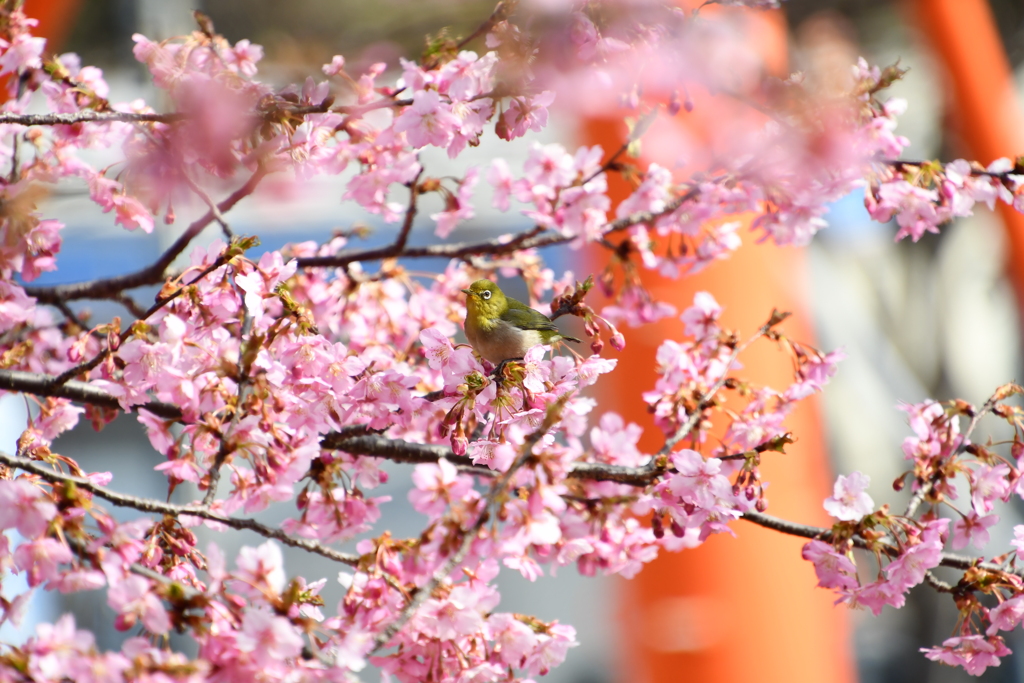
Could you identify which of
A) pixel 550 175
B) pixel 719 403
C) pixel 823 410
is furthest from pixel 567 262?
pixel 719 403

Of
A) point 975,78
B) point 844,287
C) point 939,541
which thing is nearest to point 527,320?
point 939,541

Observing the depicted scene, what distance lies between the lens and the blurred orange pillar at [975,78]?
554 centimetres

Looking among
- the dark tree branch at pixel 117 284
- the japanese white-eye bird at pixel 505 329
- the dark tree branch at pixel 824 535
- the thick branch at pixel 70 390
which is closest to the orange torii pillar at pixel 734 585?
the japanese white-eye bird at pixel 505 329

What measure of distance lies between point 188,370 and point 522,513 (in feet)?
2.38

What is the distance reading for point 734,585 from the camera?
357cm

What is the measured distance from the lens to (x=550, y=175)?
94.0 inches

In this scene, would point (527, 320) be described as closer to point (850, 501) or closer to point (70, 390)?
point (850, 501)

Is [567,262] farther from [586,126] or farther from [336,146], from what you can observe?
[336,146]

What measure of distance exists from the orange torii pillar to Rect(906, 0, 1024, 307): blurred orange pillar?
2.60 m

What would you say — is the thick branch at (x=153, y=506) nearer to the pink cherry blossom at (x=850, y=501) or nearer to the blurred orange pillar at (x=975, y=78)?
the pink cherry blossom at (x=850, y=501)

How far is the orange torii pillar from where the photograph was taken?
3.54 m

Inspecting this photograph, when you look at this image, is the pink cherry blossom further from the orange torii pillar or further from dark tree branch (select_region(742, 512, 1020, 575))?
the orange torii pillar

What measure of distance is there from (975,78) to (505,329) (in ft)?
17.6

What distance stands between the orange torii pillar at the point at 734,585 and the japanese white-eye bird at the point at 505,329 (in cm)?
173
